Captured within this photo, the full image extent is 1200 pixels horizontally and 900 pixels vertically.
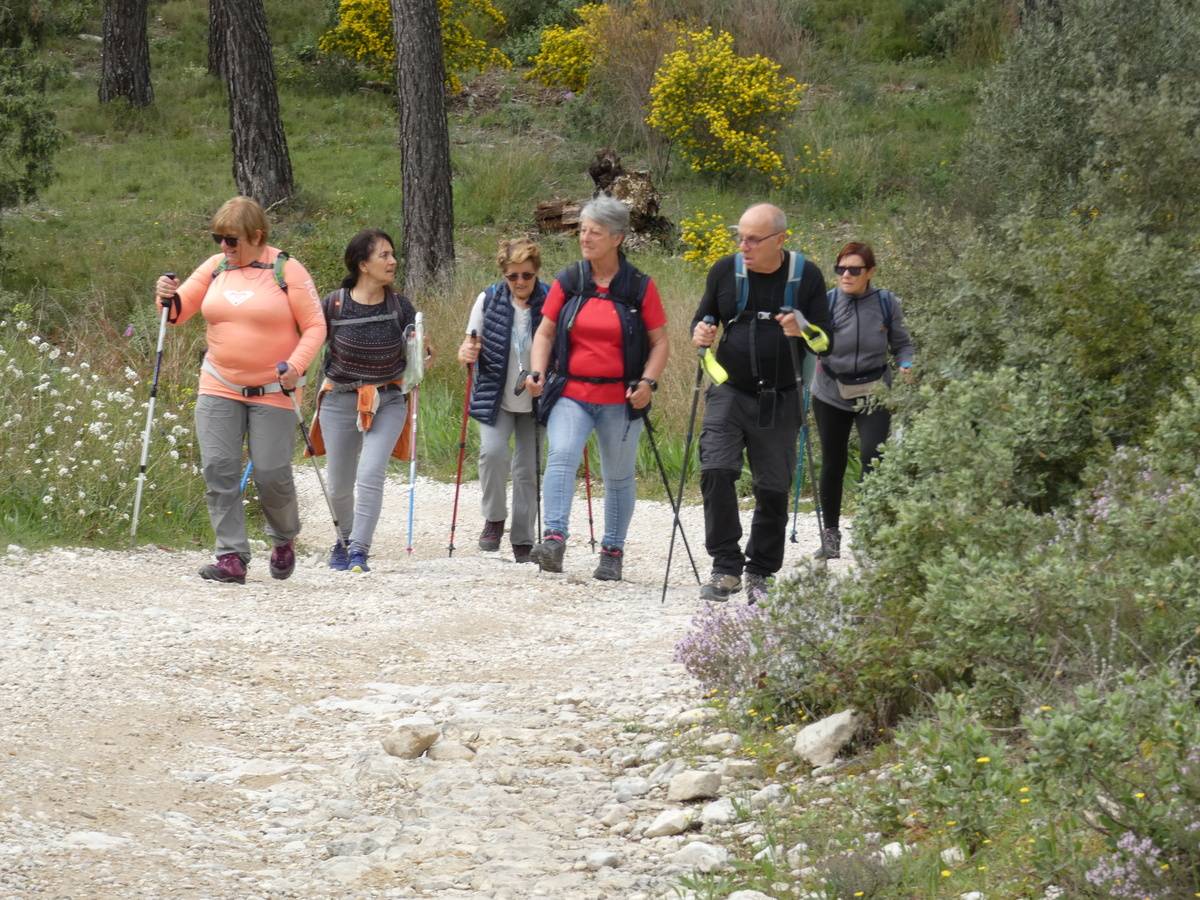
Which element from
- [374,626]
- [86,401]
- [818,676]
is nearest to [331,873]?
[818,676]

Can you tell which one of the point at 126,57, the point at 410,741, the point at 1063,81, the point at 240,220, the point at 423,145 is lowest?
the point at 410,741

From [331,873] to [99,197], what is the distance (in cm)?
2234

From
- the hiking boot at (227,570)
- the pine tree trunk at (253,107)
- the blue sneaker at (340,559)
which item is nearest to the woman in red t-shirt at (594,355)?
the blue sneaker at (340,559)

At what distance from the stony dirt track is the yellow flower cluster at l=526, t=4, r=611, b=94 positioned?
20.0 m

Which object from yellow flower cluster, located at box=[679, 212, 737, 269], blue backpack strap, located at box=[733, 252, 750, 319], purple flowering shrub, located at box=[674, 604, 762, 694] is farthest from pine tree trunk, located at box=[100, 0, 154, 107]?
purple flowering shrub, located at box=[674, 604, 762, 694]

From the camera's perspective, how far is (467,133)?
28703mm

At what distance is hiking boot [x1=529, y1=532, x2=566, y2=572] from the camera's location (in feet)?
28.2

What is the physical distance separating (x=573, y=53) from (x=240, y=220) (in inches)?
862

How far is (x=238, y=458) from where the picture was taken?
26.9 feet

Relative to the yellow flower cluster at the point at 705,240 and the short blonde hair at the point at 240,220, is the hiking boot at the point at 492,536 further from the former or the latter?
the yellow flower cluster at the point at 705,240

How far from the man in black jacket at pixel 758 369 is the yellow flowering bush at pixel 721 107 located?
16.2 m

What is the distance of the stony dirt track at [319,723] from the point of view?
4.39m

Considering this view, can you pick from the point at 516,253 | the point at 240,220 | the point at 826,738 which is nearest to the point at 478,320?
the point at 516,253

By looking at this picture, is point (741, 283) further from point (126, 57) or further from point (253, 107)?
point (126, 57)
